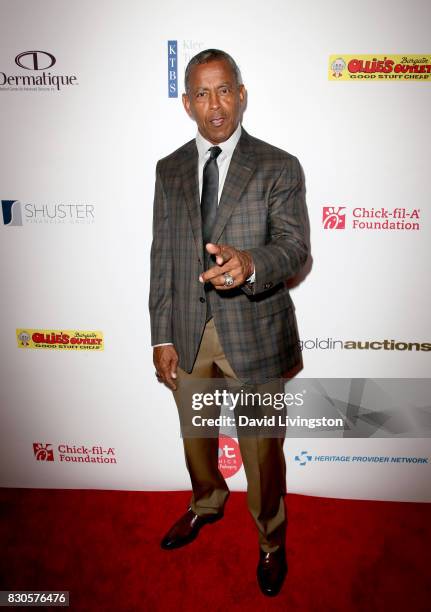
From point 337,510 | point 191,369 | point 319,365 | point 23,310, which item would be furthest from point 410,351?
point 23,310

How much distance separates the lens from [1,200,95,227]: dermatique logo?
2.22 m

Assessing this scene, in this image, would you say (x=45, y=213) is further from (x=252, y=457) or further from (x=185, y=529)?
(x=185, y=529)

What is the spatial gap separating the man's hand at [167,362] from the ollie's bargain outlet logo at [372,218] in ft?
3.13

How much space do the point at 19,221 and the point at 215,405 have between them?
137 cm

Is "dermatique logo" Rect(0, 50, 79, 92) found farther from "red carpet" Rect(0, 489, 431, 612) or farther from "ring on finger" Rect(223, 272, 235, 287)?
"red carpet" Rect(0, 489, 431, 612)

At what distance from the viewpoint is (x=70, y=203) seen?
87.0 inches

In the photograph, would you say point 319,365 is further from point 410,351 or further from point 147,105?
point 147,105

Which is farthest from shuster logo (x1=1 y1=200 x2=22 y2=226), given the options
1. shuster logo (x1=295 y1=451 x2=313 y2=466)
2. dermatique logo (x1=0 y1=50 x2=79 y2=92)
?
shuster logo (x1=295 y1=451 x2=313 y2=466)

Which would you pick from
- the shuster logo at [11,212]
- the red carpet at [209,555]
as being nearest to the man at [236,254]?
the red carpet at [209,555]

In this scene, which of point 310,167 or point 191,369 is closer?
point 191,369

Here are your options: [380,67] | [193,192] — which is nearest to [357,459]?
[193,192]

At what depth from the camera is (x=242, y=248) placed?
5.64 feet

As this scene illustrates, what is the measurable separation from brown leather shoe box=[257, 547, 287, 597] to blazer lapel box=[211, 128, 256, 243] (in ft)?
4.82

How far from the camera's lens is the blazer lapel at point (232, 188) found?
1.69 metres
